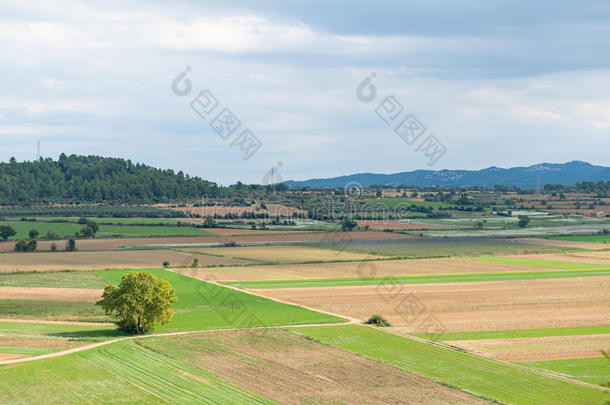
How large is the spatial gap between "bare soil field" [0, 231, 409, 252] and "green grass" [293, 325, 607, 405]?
6480 cm

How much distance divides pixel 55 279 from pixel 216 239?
134ft

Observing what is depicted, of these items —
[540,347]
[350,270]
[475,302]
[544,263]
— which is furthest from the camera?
[544,263]

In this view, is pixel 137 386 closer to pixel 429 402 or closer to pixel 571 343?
pixel 429 402

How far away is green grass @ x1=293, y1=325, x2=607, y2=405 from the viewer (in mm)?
37625

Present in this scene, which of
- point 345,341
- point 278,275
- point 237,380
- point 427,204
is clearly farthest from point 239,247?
point 427,204

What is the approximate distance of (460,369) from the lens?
43.3m

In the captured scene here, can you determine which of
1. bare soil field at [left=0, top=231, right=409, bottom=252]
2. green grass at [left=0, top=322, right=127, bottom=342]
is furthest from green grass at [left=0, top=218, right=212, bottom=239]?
green grass at [left=0, top=322, right=127, bottom=342]

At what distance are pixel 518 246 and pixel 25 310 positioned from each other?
272 ft

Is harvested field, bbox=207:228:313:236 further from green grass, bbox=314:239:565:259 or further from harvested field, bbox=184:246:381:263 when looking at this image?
harvested field, bbox=184:246:381:263

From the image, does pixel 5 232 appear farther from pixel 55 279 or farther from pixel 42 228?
pixel 55 279

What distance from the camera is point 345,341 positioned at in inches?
2040

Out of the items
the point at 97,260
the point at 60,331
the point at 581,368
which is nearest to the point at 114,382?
the point at 60,331

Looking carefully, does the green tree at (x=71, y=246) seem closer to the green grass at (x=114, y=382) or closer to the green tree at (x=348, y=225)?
the green tree at (x=348, y=225)

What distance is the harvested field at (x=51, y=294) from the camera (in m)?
69.7
